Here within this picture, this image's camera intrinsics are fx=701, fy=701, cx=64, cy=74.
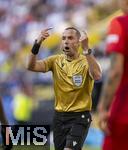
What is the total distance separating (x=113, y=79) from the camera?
6.52 metres

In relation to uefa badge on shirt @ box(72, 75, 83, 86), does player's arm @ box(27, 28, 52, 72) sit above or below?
above

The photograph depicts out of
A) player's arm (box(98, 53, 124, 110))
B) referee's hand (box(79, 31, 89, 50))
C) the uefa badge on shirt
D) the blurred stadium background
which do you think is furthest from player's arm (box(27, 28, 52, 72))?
the blurred stadium background

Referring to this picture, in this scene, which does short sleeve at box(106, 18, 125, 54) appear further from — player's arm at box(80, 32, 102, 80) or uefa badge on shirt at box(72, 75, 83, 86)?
uefa badge on shirt at box(72, 75, 83, 86)

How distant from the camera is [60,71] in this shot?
10148 millimetres

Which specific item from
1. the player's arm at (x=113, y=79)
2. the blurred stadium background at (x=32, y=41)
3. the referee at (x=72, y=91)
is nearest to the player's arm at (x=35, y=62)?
the referee at (x=72, y=91)

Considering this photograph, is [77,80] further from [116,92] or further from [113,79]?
[113,79]

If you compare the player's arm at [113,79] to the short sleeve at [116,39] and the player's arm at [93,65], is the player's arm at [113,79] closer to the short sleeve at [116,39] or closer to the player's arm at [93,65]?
the short sleeve at [116,39]

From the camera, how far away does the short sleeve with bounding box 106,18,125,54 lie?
257 inches

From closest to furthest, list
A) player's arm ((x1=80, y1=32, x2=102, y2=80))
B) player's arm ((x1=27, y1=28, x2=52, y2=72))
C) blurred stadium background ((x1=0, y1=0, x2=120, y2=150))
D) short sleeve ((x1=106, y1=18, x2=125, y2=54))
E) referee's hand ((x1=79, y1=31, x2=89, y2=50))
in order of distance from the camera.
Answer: short sleeve ((x1=106, y1=18, x2=125, y2=54))
referee's hand ((x1=79, y1=31, x2=89, y2=50))
player's arm ((x1=80, y1=32, x2=102, y2=80))
player's arm ((x1=27, y1=28, x2=52, y2=72))
blurred stadium background ((x1=0, y1=0, x2=120, y2=150))

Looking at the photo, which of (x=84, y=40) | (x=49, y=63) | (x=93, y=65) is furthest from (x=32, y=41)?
(x=84, y=40)

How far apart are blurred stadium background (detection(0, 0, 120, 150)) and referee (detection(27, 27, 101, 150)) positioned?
7.29 m

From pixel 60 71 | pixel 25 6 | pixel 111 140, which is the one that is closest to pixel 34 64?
pixel 60 71

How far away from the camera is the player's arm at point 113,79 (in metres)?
6.52

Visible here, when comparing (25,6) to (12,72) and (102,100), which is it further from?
(102,100)
